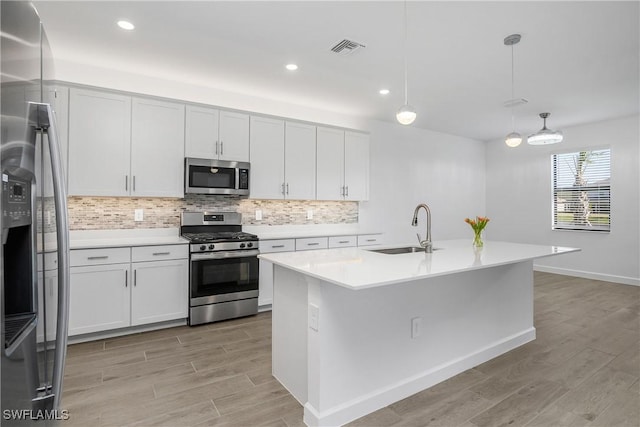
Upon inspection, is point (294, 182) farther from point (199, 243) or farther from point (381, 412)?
point (381, 412)

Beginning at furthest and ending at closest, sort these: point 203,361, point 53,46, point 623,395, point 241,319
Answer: point 241,319 → point 53,46 → point 203,361 → point 623,395

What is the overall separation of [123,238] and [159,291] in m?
0.77

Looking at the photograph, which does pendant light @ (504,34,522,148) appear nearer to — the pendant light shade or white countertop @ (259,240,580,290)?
white countertop @ (259,240,580,290)

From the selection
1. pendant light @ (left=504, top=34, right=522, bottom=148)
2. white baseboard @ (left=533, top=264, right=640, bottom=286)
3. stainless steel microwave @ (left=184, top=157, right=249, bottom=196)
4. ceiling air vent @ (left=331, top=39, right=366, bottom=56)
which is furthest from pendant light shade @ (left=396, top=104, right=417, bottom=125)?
white baseboard @ (left=533, top=264, right=640, bottom=286)

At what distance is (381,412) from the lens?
211 cm

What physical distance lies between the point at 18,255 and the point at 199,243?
2802 millimetres

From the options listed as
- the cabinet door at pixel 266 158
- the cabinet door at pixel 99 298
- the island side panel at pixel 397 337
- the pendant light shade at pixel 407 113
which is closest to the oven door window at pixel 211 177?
the cabinet door at pixel 266 158

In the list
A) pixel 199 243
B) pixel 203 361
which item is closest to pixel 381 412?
pixel 203 361

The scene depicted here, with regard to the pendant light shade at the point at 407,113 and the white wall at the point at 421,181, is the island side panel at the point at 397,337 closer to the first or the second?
the pendant light shade at the point at 407,113

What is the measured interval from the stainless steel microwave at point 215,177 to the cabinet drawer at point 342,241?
131 cm

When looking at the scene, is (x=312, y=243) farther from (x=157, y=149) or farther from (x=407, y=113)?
(x=407, y=113)

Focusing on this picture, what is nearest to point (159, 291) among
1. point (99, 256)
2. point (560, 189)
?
point (99, 256)

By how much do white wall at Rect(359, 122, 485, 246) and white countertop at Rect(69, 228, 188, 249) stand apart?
9.87 feet

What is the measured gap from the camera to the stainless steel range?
3.60m
